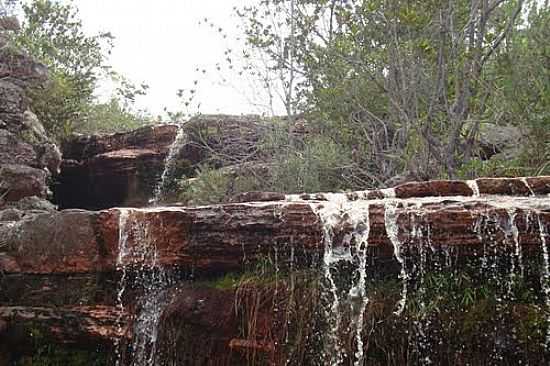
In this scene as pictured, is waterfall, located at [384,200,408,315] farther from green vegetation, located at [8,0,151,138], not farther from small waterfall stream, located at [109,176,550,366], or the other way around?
green vegetation, located at [8,0,151,138]

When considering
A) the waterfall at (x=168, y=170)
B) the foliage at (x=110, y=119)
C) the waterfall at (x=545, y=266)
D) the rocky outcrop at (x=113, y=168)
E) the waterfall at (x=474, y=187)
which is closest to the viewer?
the waterfall at (x=545, y=266)

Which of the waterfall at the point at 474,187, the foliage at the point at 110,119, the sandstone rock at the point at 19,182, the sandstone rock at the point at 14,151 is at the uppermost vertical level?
the foliage at the point at 110,119

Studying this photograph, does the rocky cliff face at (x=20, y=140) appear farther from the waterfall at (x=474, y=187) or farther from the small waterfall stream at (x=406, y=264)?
the waterfall at (x=474, y=187)

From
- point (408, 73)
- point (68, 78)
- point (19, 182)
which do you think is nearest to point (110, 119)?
point (68, 78)

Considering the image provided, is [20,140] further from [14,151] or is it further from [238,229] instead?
[238,229]

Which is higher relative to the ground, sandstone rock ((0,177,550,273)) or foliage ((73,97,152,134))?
foliage ((73,97,152,134))

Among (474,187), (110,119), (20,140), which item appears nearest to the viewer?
(474,187)

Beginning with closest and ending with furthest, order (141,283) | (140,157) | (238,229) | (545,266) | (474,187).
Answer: (545,266) < (238,229) < (474,187) < (141,283) < (140,157)

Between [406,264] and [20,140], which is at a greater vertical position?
[20,140]

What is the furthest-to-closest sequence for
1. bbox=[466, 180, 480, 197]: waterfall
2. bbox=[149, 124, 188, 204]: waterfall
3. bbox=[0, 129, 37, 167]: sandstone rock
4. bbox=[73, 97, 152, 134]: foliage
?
bbox=[73, 97, 152, 134]: foliage
bbox=[149, 124, 188, 204]: waterfall
bbox=[0, 129, 37, 167]: sandstone rock
bbox=[466, 180, 480, 197]: waterfall

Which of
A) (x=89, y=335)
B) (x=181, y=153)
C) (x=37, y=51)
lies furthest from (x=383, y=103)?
(x=37, y=51)

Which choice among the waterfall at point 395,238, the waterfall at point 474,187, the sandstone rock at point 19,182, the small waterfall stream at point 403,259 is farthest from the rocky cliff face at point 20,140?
the waterfall at point 474,187

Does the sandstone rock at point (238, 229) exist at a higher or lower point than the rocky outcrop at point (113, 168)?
lower

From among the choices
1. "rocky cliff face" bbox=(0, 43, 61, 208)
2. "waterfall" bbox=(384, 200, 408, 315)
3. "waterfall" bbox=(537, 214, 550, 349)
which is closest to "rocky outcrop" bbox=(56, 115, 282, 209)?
"rocky cliff face" bbox=(0, 43, 61, 208)
